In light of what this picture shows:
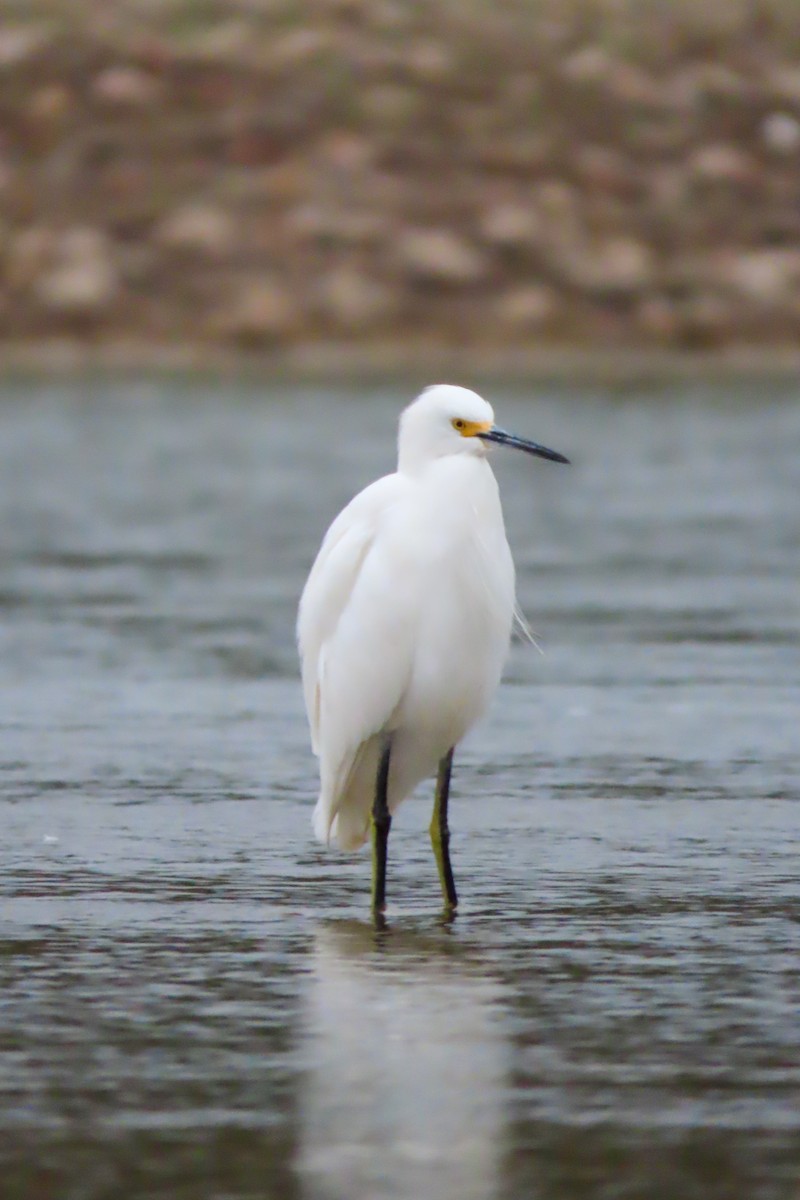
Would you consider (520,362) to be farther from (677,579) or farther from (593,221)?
(677,579)

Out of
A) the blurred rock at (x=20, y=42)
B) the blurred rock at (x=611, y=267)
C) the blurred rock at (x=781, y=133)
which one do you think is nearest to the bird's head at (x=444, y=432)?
the blurred rock at (x=611, y=267)

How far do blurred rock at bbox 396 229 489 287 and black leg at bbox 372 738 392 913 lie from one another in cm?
3830

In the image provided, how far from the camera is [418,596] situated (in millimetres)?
7969

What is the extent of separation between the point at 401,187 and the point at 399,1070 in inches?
1737

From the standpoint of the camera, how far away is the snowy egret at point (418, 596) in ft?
26.1

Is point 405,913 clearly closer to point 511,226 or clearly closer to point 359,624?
point 359,624

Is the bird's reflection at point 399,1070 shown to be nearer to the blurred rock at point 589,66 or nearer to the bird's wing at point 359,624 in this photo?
the bird's wing at point 359,624

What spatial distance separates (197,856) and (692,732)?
3161 millimetres

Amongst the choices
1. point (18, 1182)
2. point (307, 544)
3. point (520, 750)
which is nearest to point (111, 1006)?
point (18, 1182)

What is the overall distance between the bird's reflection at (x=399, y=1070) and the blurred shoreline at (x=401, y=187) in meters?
33.0

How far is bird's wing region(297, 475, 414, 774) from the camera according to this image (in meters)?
7.98

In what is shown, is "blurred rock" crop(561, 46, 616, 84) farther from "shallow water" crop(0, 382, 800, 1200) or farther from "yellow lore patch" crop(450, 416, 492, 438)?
"yellow lore patch" crop(450, 416, 492, 438)

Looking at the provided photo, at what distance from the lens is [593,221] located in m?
48.5

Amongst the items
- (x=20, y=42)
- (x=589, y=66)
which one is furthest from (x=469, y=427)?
(x=20, y=42)
